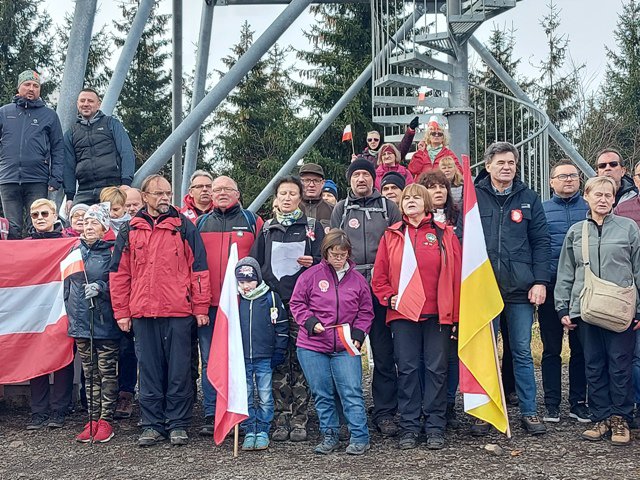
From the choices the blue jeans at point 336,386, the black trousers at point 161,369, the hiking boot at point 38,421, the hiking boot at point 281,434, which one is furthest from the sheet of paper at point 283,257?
the hiking boot at point 38,421

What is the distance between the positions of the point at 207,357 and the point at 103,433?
0.99 meters

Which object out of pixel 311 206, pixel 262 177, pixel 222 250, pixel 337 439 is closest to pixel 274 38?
pixel 311 206

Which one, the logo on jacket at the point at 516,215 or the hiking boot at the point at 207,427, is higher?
the logo on jacket at the point at 516,215

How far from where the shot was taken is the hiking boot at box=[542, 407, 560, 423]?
605cm

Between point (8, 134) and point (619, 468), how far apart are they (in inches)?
252

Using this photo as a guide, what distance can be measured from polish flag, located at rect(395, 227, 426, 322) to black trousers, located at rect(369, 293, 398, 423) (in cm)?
42

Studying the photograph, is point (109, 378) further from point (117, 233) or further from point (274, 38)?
point (274, 38)

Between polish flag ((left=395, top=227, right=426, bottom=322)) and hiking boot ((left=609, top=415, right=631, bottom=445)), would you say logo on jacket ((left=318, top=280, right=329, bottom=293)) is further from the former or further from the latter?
hiking boot ((left=609, top=415, right=631, bottom=445))

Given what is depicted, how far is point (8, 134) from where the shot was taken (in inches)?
298

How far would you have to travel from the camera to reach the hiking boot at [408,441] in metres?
5.39

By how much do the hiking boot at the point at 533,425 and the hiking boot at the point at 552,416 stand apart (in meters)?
0.29

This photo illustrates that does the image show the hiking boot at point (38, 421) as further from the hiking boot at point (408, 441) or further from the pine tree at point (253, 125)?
Answer: the pine tree at point (253, 125)

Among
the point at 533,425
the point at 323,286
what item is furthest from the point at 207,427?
the point at 533,425

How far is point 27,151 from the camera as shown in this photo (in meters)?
7.47
